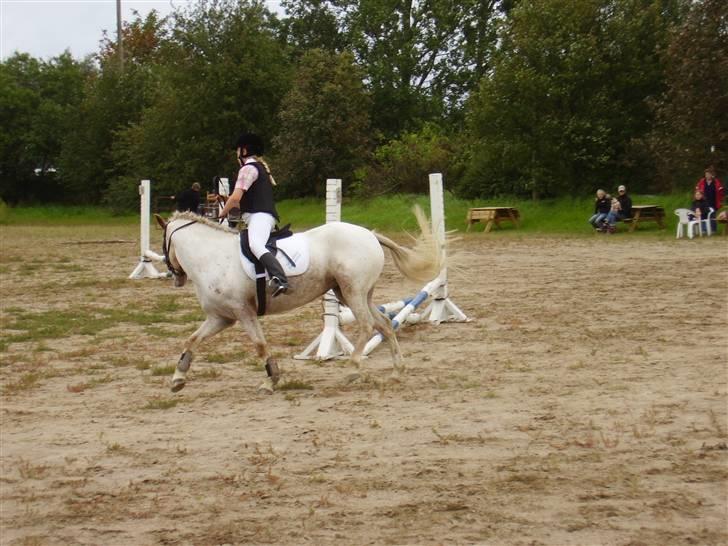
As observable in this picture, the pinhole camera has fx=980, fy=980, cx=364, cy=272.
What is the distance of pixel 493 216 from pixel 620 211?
16.9 ft

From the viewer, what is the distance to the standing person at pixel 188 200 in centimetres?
1925

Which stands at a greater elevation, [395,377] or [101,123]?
[101,123]

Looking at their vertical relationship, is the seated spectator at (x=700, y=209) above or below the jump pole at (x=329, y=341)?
above

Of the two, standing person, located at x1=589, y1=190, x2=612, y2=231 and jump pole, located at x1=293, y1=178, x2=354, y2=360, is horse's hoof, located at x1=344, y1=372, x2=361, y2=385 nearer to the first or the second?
jump pole, located at x1=293, y1=178, x2=354, y2=360

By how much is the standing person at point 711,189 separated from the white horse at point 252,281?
61.1ft

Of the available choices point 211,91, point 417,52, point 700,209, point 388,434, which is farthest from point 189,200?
point 417,52

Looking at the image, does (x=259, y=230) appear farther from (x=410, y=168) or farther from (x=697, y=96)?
(x=410, y=168)

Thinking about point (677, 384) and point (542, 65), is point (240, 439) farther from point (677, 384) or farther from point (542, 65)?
point (542, 65)

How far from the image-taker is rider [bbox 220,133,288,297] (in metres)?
8.83

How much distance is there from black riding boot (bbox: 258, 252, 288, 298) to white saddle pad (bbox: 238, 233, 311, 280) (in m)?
0.14

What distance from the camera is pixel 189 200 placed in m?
19.7

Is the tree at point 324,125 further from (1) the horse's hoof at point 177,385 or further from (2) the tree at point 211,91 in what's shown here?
(1) the horse's hoof at point 177,385

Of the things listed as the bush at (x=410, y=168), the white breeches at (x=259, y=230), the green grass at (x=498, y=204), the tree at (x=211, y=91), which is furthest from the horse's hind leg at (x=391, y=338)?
the tree at (x=211, y=91)

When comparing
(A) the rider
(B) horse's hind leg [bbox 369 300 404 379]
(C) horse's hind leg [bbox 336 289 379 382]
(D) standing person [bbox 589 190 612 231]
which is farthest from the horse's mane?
(D) standing person [bbox 589 190 612 231]
